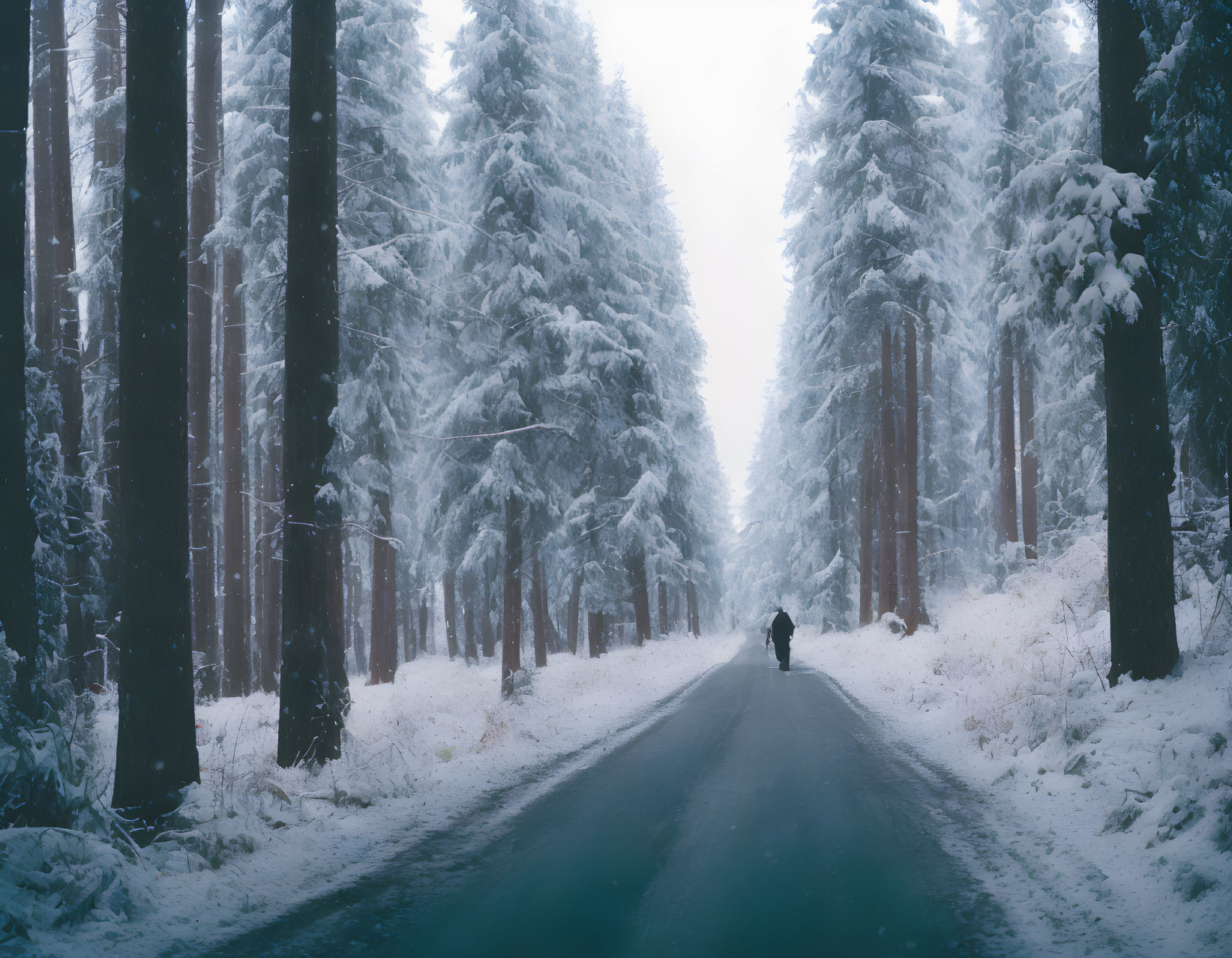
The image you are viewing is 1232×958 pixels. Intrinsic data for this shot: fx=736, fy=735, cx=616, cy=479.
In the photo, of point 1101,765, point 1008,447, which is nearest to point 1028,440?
point 1008,447

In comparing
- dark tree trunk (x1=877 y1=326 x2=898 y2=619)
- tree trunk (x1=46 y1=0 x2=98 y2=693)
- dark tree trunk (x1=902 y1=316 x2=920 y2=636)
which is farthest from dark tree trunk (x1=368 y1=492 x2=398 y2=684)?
dark tree trunk (x1=877 y1=326 x2=898 y2=619)

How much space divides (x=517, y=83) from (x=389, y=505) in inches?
423

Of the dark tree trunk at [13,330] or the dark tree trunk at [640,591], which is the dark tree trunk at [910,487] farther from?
the dark tree trunk at [13,330]

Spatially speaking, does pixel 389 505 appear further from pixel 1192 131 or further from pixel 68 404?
pixel 1192 131

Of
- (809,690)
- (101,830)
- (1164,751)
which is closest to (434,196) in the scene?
(809,690)

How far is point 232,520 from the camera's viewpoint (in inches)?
617

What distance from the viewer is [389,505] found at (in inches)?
736

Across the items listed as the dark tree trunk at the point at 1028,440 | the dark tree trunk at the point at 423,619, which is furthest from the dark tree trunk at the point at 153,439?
the dark tree trunk at the point at 423,619

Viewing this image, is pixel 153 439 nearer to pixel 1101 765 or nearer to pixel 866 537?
pixel 1101 765

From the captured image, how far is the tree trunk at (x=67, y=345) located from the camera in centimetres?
1331

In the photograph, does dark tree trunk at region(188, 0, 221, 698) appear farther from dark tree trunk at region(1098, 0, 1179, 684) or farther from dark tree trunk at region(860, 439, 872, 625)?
dark tree trunk at region(860, 439, 872, 625)

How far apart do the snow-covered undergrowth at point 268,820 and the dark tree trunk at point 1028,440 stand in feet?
53.3

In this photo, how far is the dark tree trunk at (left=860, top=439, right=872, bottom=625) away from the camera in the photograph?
27.2 metres

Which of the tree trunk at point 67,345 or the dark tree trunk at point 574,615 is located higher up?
the tree trunk at point 67,345
